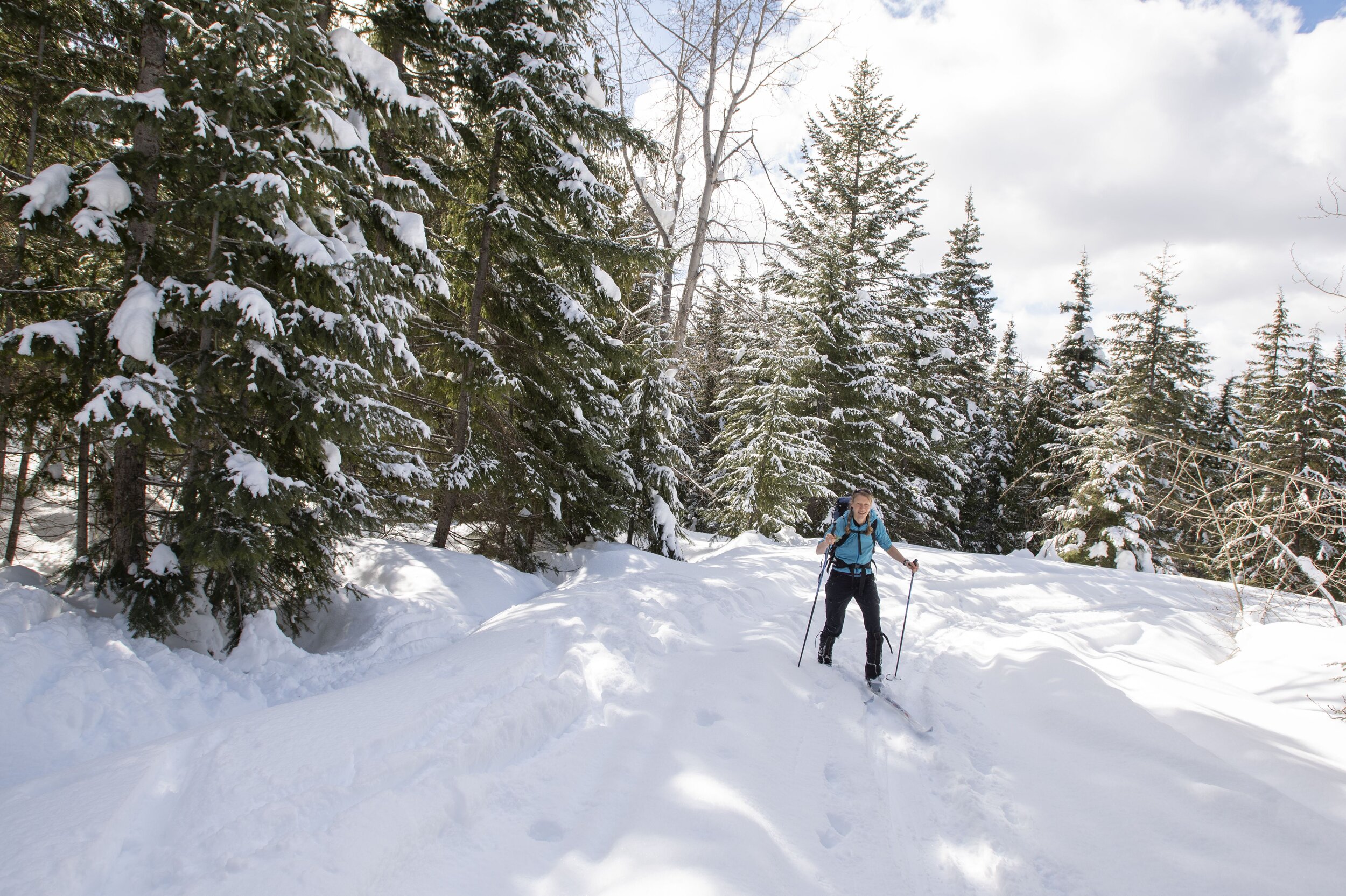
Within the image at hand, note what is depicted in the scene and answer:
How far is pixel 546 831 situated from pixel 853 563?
4.19m

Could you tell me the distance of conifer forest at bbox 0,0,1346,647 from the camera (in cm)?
514

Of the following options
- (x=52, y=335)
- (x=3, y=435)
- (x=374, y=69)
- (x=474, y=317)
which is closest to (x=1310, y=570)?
(x=474, y=317)

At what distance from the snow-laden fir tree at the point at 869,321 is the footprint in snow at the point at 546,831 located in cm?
1616

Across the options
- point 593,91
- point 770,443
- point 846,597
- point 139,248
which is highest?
point 593,91

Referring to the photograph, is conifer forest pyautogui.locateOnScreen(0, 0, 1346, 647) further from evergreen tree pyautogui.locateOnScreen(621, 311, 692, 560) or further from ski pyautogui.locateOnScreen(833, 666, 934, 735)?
ski pyautogui.locateOnScreen(833, 666, 934, 735)

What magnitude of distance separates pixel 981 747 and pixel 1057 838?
1199 mm

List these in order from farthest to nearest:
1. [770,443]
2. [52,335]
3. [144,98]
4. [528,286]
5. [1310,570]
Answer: [770,443] → [528,286] → [1310,570] → [144,98] → [52,335]

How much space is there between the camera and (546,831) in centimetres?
355

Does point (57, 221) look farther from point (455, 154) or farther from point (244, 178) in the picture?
point (455, 154)

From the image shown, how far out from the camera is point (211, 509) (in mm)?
5277

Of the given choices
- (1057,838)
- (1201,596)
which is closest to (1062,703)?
(1057,838)

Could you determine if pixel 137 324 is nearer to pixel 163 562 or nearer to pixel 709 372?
pixel 163 562

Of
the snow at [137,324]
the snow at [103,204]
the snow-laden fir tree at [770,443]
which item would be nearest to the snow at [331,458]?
the snow at [137,324]

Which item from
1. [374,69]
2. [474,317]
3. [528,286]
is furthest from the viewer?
[528,286]
